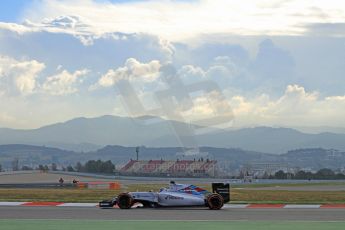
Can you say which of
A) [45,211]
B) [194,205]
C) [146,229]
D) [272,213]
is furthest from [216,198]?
[146,229]

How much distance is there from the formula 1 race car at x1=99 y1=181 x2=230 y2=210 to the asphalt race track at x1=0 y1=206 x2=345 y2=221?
584 millimetres

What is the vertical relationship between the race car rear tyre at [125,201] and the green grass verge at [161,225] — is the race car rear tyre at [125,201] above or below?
above

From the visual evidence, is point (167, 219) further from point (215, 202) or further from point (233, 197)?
point (233, 197)

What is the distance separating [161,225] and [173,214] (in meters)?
3.85

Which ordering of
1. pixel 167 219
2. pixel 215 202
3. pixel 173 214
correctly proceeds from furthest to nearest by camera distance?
1. pixel 215 202
2. pixel 173 214
3. pixel 167 219

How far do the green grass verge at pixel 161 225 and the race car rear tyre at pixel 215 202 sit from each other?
5.29m

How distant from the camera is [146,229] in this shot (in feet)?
52.4

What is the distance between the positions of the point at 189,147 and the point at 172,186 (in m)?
124

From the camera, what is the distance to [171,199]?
23.8m

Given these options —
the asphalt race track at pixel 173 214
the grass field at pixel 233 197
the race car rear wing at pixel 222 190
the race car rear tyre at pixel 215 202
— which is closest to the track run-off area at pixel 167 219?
the asphalt race track at pixel 173 214

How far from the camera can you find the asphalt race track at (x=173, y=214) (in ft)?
63.2

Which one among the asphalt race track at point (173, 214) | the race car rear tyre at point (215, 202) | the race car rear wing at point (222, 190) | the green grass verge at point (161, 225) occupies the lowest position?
the green grass verge at point (161, 225)

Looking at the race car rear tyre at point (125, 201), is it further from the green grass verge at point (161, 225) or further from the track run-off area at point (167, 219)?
the green grass verge at point (161, 225)

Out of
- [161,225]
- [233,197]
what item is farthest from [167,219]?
[233,197]
